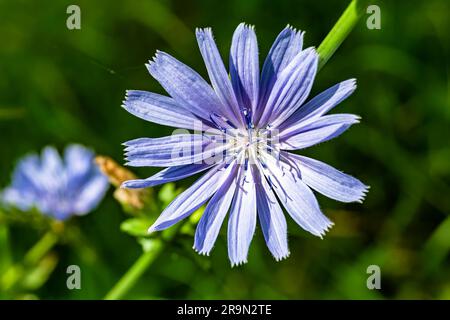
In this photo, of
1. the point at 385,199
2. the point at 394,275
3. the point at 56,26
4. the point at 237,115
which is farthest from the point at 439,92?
the point at 56,26

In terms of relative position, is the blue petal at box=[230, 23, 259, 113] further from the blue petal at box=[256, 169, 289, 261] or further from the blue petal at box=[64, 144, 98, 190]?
the blue petal at box=[64, 144, 98, 190]

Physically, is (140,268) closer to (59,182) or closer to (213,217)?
(213,217)

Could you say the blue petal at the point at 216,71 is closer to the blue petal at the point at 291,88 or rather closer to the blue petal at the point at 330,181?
the blue petal at the point at 291,88

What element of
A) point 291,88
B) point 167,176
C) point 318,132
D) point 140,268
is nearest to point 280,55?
point 291,88

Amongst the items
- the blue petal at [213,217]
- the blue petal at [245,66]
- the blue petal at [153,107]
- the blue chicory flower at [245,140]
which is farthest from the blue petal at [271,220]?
the blue petal at [153,107]
